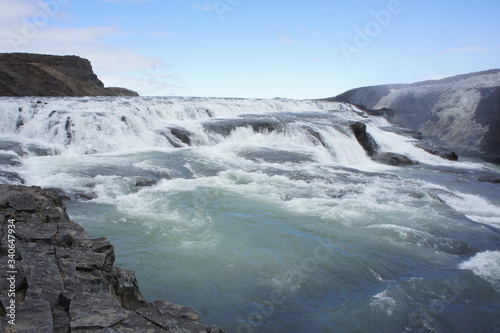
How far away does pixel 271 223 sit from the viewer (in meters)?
6.89

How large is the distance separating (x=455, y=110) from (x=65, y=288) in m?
26.6

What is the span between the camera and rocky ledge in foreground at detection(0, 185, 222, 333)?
248 centimetres

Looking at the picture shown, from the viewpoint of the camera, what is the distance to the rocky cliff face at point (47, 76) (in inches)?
977

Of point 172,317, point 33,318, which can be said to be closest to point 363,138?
point 172,317

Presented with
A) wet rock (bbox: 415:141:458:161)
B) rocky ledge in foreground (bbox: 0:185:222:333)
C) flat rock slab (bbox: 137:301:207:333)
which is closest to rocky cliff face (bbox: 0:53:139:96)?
rocky ledge in foreground (bbox: 0:185:222:333)

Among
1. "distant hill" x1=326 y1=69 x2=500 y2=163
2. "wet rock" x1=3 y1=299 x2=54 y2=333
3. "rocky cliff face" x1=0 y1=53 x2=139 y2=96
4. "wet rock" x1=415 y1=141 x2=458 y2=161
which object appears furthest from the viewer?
"rocky cliff face" x1=0 y1=53 x2=139 y2=96

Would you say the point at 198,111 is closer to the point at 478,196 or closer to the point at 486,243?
the point at 478,196

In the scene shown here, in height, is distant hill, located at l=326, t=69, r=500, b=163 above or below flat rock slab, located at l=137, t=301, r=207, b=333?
above

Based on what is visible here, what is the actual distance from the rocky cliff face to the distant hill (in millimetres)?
27219

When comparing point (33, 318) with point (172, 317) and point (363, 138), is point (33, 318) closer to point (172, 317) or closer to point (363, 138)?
point (172, 317)

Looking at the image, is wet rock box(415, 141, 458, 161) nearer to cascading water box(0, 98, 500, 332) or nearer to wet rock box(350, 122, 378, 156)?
cascading water box(0, 98, 500, 332)

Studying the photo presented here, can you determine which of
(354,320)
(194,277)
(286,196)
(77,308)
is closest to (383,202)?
(286,196)

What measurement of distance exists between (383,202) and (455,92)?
21083 millimetres

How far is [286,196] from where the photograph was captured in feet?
28.1
